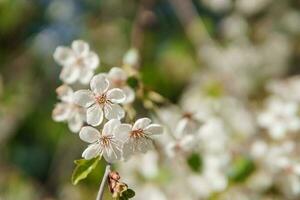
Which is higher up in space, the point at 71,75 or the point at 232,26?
the point at 232,26

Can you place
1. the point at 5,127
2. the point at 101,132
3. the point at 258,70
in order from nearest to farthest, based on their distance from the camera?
the point at 101,132 < the point at 5,127 < the point at 258,70

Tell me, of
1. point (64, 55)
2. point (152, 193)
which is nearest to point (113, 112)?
point (64, 55)

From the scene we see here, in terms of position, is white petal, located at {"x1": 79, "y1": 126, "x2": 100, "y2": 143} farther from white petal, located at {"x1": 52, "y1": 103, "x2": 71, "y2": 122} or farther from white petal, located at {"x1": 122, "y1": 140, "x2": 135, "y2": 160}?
white petal, located at {"x1": 52, "y1": 103, "x2": 71, "y2": 122}

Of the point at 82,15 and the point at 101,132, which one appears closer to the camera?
the point at 101,132

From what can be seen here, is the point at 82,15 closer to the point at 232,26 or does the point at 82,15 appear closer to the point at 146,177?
the point at 232,26

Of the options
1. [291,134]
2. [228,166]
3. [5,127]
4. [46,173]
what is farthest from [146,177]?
[46,173]

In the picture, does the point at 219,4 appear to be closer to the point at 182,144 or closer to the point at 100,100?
the point at 182,144

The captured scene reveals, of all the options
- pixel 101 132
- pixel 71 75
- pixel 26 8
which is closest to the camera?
pixel 101 132
